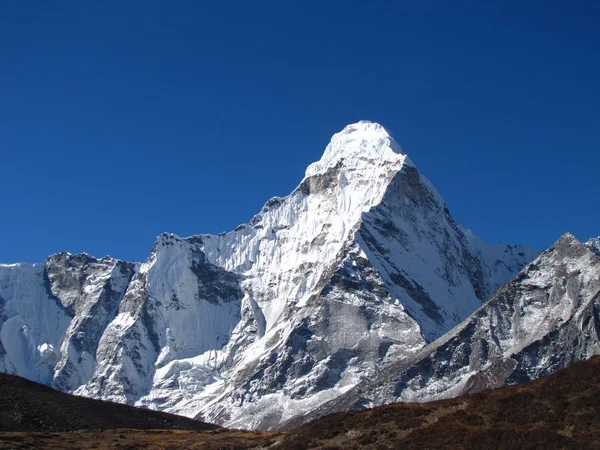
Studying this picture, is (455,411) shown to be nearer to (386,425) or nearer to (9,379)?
(386,425)

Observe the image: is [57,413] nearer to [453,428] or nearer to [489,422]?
[453,428]

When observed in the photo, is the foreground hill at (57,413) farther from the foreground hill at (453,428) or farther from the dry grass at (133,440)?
the foreground hill at (453,428)

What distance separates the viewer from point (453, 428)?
2630 inches

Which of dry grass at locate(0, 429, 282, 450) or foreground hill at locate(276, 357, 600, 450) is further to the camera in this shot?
dry grass at locate(0, 429, 282, 450)

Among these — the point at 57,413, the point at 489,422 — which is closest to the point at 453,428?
the point at 489,422

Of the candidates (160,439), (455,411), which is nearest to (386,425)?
(455,411)

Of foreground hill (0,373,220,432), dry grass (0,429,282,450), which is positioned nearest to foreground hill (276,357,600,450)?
dry grass (0,429,282,450)

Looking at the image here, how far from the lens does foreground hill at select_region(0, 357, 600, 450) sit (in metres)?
63.3

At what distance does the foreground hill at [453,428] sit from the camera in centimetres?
6331

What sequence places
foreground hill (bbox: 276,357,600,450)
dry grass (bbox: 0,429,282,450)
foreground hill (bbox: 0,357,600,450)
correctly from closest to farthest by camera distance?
foreground hill (bbox: 276,357,600,450) < foreground hill (bbox: 0,357,600,450) < dry grass (bbox: 0,429,282,450)

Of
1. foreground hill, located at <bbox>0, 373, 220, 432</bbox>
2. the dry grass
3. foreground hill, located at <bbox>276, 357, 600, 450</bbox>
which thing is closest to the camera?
foreground hill, located at <bbox>276, 357, 600, 450</bbox>

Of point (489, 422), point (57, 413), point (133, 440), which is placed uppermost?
point (57, 413)

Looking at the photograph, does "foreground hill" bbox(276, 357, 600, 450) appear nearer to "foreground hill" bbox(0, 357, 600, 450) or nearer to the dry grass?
"foreground hill" bbox(0, 357, 600, 450)

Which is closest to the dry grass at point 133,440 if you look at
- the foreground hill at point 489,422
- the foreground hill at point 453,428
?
the foreground hill at point 453,428
